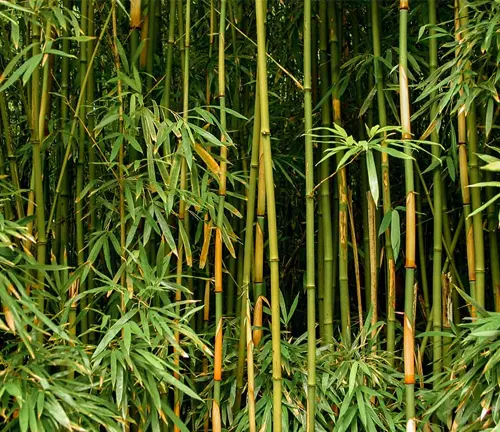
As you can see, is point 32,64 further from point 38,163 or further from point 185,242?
point 185,242

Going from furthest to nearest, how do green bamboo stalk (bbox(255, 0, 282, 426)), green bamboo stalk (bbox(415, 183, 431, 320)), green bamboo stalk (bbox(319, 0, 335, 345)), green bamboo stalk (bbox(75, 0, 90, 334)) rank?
green bamboo stalk (bbox(415, 183, 431, 320))
green bamboo stalk (bbox(319, 0, 335, 345))
green bamboo stalk (bbox(75, 0, 90, 334))
green bamboo stalk (bbox(255, 0, 282, 426))

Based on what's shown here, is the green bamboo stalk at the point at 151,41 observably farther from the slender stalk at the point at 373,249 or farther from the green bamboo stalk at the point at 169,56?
the slender stalk at the point at 373,249

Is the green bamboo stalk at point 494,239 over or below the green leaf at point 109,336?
over

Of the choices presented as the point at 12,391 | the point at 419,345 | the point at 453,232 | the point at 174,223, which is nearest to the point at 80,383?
the point at 12,391

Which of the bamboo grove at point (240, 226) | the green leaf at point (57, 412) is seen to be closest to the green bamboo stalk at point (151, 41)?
the bamboo grove at point (240, 226)

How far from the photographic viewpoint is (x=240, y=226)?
2.62m

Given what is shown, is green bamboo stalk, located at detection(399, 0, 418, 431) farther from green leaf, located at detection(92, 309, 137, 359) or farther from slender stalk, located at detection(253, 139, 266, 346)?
green leaf, located at detection(92, 309, 137, 359)

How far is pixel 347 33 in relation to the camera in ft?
9.11

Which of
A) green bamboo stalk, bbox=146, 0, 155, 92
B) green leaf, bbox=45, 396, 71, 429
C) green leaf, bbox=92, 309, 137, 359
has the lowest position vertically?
green leaf, bbox=45, 396, 71, 429

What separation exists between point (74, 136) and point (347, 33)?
1040 mm

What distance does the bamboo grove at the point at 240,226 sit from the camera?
78.3 inches

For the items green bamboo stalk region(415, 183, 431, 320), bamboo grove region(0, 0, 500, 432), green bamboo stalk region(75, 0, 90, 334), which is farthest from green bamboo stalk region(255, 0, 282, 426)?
green bamboo stalk region(415, 183, 431, 320)

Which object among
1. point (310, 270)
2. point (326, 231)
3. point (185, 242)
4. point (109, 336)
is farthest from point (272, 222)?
point (109, 336)

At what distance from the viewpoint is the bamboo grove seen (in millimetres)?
1989
